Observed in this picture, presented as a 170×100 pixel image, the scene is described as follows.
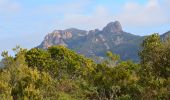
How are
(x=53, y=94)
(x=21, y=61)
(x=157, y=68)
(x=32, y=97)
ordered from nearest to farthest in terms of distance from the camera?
(x=157, y=68), (x=32, y=97), (x=21, y=61), (x=53, y=94)

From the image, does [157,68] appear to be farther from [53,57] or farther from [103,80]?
[53,57]

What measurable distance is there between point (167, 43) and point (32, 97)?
610 inches

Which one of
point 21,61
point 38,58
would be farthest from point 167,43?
point 38,58

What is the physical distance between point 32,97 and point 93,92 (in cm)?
1698

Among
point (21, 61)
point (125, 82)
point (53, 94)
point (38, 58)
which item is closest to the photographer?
point (21, 61)

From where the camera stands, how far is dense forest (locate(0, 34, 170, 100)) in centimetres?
3272

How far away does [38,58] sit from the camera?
72062 mm

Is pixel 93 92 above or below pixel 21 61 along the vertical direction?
below

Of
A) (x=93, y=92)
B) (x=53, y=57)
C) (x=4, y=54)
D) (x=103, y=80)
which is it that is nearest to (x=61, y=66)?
(x=53, y=57)

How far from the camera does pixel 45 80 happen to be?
44094 millimetres

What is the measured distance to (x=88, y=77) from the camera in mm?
59625

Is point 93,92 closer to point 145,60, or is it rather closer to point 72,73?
point 72,73

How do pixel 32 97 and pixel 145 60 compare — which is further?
pixel 32 97

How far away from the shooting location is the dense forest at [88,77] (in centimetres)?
3272
